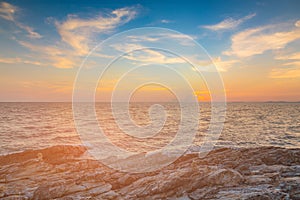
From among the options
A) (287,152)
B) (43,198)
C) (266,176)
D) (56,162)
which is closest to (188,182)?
(266,176)

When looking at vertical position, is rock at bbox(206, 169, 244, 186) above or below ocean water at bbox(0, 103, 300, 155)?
above

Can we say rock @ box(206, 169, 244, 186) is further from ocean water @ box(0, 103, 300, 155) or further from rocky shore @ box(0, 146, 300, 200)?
ocean water @ box(0, 103, 300, 155)

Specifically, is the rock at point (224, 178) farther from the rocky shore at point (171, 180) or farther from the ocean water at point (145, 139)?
the ocean water at point (145, 139)

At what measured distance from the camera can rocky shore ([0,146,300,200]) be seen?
10.4 meters

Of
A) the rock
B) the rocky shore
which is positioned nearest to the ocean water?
the rocky shore

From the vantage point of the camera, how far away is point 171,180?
37.9 ft

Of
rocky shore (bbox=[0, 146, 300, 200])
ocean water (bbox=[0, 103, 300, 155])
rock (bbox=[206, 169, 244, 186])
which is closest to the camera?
rocky shore (bbox=[0, 146, 300, 200])

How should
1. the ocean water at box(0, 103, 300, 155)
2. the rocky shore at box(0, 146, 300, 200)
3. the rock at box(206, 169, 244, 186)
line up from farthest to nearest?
the ocean water at box(0, 103, 300, 155)
the rock at box(206, 169, 244, 186)
the rocky shore at box(0, 146, 300, 200)

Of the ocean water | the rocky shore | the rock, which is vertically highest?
the rock

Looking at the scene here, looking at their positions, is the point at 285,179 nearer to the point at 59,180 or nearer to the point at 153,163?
the point at 153,163

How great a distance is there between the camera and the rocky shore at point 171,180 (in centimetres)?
1038

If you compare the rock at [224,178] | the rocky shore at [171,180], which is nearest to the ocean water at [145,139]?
the rocky shore at [171,180]

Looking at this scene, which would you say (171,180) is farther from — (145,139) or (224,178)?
(145,139)

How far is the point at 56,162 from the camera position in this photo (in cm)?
1855
